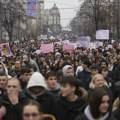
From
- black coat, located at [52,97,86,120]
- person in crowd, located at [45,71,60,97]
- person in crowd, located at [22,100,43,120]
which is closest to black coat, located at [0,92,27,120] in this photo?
black coat, located at [52,97,86,120]

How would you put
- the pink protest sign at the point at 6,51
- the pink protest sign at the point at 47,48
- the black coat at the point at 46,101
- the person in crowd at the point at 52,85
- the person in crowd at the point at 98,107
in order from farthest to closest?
the pink protest sign at the point at 47,48
the pink protest sign at the point at 6,51
the person in crowd at the point at 52,85
the black coat at the point at 46,101
the person in crowd at the point at 98,107

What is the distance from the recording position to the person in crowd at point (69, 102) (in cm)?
654

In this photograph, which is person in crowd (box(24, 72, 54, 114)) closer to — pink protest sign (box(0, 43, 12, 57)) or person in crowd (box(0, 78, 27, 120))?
person in crowd (box(0, 78, 27, 120))

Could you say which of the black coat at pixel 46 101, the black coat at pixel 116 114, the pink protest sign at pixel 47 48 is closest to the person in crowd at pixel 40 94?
the black coat at pixel 46 101

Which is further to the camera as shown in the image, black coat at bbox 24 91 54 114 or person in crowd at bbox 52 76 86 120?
black coat at bbox 24 91 54 114

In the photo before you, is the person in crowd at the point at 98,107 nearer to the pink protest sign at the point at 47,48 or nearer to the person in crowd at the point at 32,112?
the person in crowd at the point at 32,112

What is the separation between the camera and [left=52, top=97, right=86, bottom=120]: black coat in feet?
21.5

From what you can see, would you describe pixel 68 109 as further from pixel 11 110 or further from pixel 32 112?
pixel 32 112

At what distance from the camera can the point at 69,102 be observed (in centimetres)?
654

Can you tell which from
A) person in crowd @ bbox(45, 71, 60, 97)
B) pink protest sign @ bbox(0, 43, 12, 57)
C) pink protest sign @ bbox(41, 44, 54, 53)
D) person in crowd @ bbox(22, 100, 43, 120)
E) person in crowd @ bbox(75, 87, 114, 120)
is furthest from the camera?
pink protest sign @ bbox(41, 44, 54, 53)

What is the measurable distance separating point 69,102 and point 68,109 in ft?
0.32

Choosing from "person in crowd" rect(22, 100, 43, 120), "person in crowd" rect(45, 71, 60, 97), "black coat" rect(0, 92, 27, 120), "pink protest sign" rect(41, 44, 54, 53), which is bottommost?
"pink protest sign" rect(41, 44, 54, 53)

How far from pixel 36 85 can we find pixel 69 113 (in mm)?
608

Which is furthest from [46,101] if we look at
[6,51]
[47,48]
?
[47,48]
